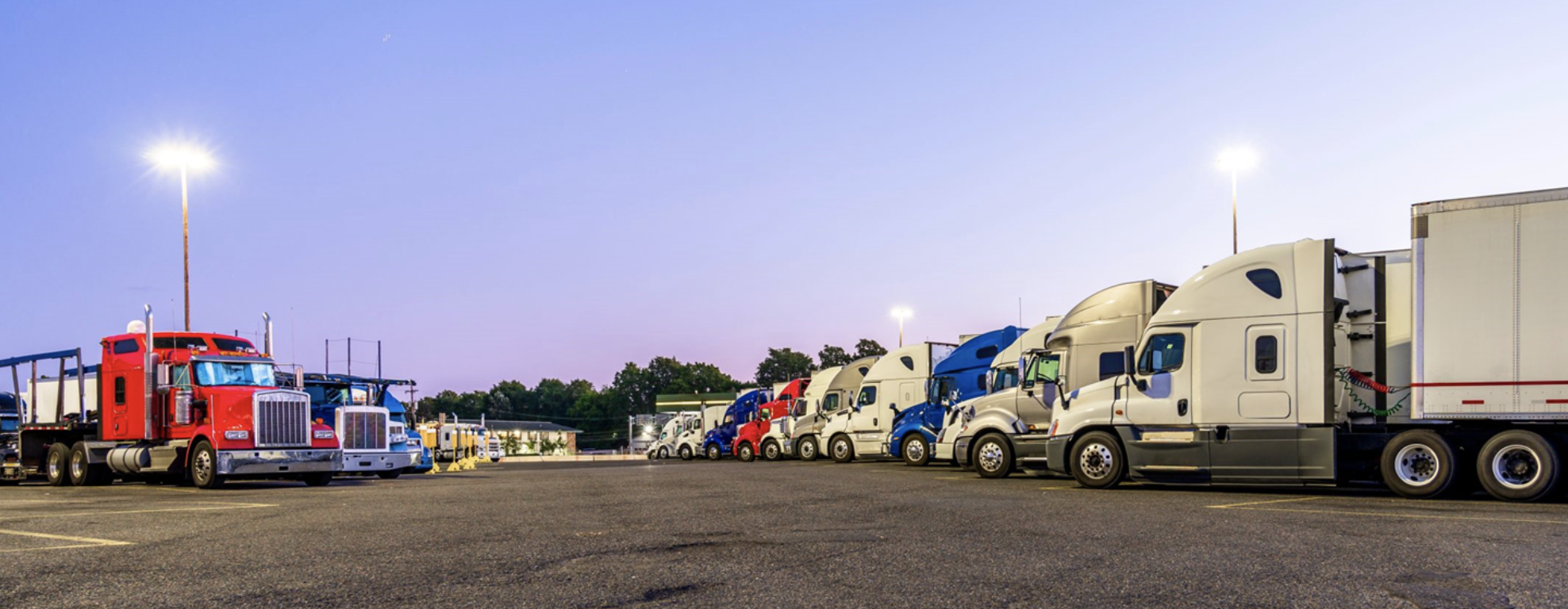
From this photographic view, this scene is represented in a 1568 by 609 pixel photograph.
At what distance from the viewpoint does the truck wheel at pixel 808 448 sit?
36.6 metres

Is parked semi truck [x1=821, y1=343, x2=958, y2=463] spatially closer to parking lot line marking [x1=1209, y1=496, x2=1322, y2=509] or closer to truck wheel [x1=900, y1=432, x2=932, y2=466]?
truck wheel [x1=900, y1=432, x2=932, y2=466]

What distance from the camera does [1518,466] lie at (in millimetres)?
13883

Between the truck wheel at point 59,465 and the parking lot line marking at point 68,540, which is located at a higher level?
the parking lot line marking at point 68,540

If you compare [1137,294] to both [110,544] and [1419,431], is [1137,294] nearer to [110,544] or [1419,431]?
[1419,431]

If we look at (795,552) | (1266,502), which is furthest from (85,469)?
(1266,502)

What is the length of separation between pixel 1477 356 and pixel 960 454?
10.5 m

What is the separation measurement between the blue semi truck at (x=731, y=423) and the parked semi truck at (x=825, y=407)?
646 cm

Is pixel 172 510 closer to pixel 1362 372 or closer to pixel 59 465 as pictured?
pixel 59 465

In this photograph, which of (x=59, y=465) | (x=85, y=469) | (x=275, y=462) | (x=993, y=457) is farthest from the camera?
(x=59, y=465)

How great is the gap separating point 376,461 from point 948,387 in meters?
13.3

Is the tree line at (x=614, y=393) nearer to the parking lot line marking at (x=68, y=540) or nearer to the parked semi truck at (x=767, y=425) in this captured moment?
the parked semi truck at (x=767, y=425)

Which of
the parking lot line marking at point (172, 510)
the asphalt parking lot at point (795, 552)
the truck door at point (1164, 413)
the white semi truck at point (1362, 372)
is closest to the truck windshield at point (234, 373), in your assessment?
the asphalt parking lot at point (795, 552)

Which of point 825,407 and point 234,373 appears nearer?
point 234,373

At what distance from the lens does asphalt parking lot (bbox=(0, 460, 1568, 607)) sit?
654cm
